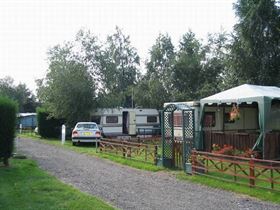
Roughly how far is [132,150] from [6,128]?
18.8ft

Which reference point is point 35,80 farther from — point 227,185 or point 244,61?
point 227,185

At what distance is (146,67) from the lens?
57031mm

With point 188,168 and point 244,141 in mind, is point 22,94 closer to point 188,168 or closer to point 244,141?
point 244,141

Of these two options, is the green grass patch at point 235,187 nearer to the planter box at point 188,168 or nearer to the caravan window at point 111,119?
the planter box at point 188,168

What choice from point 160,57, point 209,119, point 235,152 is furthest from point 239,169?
point 160,57

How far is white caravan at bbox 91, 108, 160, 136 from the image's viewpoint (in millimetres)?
33250

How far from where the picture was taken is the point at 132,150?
1811cm

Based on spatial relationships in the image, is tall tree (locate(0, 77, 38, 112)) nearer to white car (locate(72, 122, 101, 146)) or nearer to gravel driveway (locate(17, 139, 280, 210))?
white car (locate(72, 122, 101, 146))

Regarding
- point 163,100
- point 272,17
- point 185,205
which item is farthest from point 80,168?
point 163,100


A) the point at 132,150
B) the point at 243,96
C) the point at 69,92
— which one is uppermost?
the point at 69,92

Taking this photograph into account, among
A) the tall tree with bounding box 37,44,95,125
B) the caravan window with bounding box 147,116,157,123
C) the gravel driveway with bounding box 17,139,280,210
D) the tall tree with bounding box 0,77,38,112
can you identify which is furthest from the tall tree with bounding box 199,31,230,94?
the tall tree with bounding box 0,77,38,112

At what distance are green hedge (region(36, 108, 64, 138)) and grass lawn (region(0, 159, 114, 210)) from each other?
865 inches

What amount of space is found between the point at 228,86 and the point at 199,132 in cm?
1884

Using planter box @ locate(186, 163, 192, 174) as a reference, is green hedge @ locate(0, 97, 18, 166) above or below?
above
